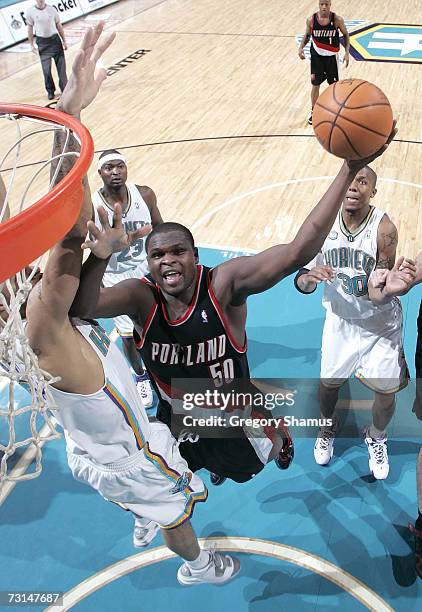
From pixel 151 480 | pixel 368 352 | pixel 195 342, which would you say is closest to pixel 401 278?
pixel 368 352

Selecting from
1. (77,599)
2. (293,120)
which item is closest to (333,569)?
(77,599)

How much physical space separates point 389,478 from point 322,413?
60 centimetres

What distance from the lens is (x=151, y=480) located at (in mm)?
2873

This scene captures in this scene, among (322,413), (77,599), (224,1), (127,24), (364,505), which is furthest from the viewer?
(224,1)

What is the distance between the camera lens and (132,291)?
2.91 metres

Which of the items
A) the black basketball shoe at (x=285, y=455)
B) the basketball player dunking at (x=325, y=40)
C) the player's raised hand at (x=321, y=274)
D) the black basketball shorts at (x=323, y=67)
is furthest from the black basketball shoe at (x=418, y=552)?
the black basketball shorts at (x=323, y=67)

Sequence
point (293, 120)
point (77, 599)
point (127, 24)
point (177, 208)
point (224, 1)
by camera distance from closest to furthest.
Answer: point (77, 599) < point (177, 208) < point (293, 120) < point (127, 24) < point (224, 1)

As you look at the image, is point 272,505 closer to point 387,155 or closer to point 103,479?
point 103,479

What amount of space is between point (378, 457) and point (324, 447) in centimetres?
35

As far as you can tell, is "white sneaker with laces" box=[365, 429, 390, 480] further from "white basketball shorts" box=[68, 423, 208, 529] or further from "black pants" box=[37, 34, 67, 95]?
"black pants" box=[37, 34, 67, 95]

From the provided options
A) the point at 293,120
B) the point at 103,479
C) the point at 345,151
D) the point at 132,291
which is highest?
the point at 345,151

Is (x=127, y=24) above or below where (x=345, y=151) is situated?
below

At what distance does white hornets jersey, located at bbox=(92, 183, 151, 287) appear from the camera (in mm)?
4488

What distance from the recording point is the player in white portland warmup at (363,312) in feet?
12.0
